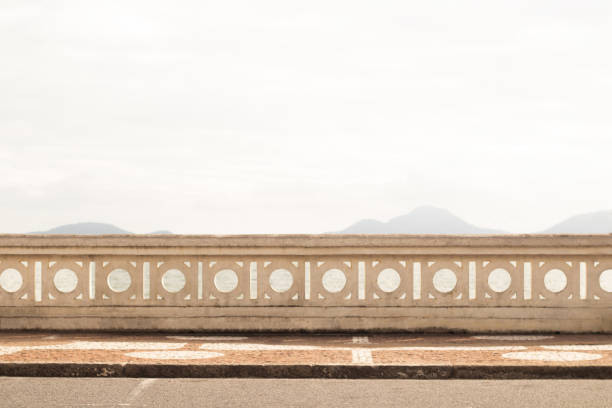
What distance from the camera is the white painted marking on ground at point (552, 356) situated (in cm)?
805

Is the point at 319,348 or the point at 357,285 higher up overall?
the point at 357,285

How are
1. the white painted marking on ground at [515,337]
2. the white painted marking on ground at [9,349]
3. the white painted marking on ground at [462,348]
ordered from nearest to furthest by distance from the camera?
the white painted marking on ground at [9,349], the white painted marking on ground at [462,348], the white painted marking on ground at [515,337]

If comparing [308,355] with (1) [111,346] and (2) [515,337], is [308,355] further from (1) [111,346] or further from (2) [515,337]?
(2) [515,337]

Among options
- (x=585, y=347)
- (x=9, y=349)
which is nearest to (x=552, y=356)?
(x=585, y=347)

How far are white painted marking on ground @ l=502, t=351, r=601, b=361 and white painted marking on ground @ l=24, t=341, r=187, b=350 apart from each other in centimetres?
358

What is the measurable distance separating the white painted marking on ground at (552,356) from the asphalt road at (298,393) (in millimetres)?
603

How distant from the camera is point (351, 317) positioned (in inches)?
387

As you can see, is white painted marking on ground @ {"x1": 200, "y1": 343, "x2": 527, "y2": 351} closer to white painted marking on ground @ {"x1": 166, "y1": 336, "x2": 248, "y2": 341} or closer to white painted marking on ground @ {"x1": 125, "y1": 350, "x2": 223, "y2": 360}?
white painted marking on ground @ {"x1": 125, "y1": 350, "x2": 223, "y2": 360}

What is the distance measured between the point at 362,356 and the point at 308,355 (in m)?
0.54

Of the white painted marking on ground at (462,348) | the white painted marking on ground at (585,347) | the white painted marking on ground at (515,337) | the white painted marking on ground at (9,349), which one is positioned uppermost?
the white painted marking on ground at (9,349)

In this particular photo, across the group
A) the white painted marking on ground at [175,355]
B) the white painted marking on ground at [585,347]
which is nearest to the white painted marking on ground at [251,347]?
the white painted marking on ground at [175,355]

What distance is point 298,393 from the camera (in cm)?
696

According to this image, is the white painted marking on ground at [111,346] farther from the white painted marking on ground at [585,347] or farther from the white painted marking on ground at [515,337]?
the white painted marking on ground at [585,347]

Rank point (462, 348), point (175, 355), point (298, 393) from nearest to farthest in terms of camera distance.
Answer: point (298, 393)
point (175, 355)
point (462, 348)
